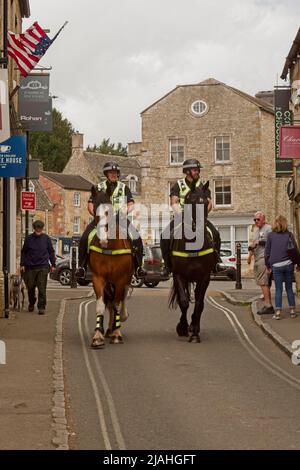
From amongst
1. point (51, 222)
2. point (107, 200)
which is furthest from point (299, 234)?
point (51, 222)

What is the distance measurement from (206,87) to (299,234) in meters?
38.4

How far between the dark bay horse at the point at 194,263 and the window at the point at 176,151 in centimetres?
4859

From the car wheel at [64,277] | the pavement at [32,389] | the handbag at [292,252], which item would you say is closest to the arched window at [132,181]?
the car wheel at [64,277]

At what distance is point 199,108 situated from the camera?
200 feet

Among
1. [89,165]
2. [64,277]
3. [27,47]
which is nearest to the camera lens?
[27,47]

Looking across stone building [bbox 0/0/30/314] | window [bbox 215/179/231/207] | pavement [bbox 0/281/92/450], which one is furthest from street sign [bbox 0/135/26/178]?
window [bbox 215/179/231/207]

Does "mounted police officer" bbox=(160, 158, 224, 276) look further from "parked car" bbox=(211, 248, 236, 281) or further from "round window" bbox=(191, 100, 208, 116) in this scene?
"round window" bbox=(191, 100, 208, 116)

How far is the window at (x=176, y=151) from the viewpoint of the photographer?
202ft

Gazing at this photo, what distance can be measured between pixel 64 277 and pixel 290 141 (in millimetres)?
16371

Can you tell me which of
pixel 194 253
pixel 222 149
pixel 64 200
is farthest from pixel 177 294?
pixel 64 200

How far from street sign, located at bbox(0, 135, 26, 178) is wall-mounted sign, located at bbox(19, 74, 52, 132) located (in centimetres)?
1097

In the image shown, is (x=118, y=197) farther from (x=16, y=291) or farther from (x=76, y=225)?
(x=76, y=225)

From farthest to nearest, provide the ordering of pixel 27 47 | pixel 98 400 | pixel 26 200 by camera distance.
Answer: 1. pixel 26 200
2. pixel 27 47
3. pixel 98 400

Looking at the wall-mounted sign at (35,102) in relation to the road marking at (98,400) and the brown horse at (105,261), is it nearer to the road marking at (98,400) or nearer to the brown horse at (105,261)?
the road marking at (98,400)
